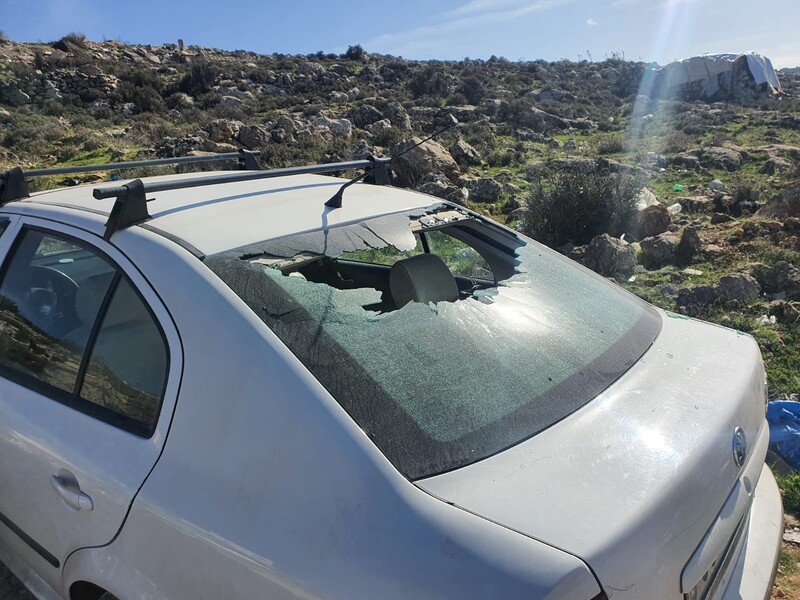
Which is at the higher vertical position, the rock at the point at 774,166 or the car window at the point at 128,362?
the car window at the point at 128,362

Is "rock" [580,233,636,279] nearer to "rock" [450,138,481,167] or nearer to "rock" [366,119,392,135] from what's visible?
"rock" [450,138,481,167]

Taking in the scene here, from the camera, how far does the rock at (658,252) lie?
7301 mm

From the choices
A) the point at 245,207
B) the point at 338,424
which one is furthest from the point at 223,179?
the point at 338,424

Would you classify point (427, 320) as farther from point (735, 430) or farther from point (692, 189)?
Result: point (692, 189)

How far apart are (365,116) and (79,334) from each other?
2070 cm

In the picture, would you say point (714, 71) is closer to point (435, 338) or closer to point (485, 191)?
point (485, 191)

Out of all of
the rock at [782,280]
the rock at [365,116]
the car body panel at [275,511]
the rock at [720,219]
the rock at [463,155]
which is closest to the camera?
the car body panel at [275,511]

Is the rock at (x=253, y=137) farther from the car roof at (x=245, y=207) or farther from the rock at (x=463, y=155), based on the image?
the car roof at (x=245, y=207)

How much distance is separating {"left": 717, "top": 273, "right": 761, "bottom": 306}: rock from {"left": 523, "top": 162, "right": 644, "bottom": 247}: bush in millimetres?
2939

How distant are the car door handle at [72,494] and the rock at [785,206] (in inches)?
365

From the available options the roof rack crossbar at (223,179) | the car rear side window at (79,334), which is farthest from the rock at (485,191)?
the car rear side window at (79,334)

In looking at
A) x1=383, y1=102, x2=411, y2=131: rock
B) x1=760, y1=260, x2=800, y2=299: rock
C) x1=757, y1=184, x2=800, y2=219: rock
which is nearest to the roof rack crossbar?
x1=760, y1=260, x2=800, y2=299: rock

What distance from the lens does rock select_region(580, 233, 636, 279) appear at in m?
6.86

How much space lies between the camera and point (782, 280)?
19.3 ft
